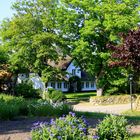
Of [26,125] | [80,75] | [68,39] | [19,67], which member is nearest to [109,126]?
[26,125]

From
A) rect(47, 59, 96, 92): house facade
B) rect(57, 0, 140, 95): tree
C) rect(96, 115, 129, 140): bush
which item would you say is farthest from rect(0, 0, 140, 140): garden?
rect(96, 115, 129, 140): bush

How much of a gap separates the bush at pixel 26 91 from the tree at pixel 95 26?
613 centimetres

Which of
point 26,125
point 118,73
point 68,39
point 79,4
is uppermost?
point 79,4

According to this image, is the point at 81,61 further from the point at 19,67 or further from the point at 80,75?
the point at 80,75

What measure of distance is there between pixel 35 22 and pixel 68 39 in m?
4.58

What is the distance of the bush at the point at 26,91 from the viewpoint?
44.4 m

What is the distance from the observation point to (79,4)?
147 feet

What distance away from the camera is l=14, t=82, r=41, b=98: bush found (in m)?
44.4

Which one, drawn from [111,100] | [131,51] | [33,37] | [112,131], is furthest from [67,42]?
[112,131]

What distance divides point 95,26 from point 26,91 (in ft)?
34.6

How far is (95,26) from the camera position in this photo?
43.5m

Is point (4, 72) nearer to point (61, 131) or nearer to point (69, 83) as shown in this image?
point (69, 83)

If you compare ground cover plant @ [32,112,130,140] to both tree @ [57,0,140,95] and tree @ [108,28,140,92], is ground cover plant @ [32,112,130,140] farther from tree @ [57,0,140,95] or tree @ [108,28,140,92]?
A: tree @ [57,0,140,95]

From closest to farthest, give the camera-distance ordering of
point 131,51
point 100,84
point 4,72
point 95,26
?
1. point 131,51
2. point 95,26
3. point 4,72
4. point 100,84
